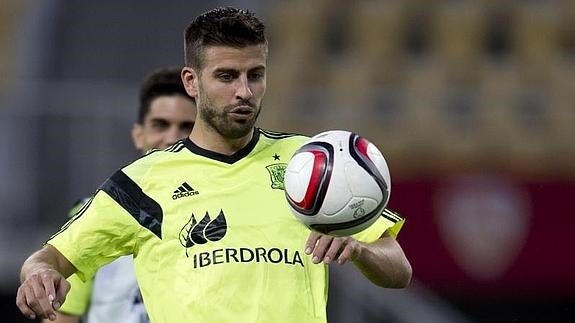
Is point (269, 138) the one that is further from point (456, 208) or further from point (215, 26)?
point (456, 208)

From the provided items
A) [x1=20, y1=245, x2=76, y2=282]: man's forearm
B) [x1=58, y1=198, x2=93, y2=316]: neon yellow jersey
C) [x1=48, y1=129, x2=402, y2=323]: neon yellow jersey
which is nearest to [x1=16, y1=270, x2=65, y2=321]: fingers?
[x1=20, y1=245, x2=76, y2=282]: man's forearm

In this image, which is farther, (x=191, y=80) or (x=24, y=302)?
(x=191, y=80)

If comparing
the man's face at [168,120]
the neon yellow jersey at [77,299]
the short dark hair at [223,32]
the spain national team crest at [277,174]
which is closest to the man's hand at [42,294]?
the spain national team crest at [277,174]

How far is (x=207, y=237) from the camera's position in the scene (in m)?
4.64

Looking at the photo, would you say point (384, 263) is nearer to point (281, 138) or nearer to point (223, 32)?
point (281, 138)

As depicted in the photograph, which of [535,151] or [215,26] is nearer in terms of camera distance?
[215,26]

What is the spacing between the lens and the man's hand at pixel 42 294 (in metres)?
4.25

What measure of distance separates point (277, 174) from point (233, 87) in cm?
40

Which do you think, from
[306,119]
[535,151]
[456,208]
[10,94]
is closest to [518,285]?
[456,208]

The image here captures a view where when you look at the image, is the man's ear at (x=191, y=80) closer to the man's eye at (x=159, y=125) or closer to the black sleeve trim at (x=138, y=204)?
the black sleeve trim at (x=138, y=204)

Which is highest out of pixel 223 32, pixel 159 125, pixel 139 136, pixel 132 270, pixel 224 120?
pixel 223 32

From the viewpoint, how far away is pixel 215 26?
4.79m

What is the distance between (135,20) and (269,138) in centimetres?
1010

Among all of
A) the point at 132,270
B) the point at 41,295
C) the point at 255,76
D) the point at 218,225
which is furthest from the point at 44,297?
the point at 132,270
